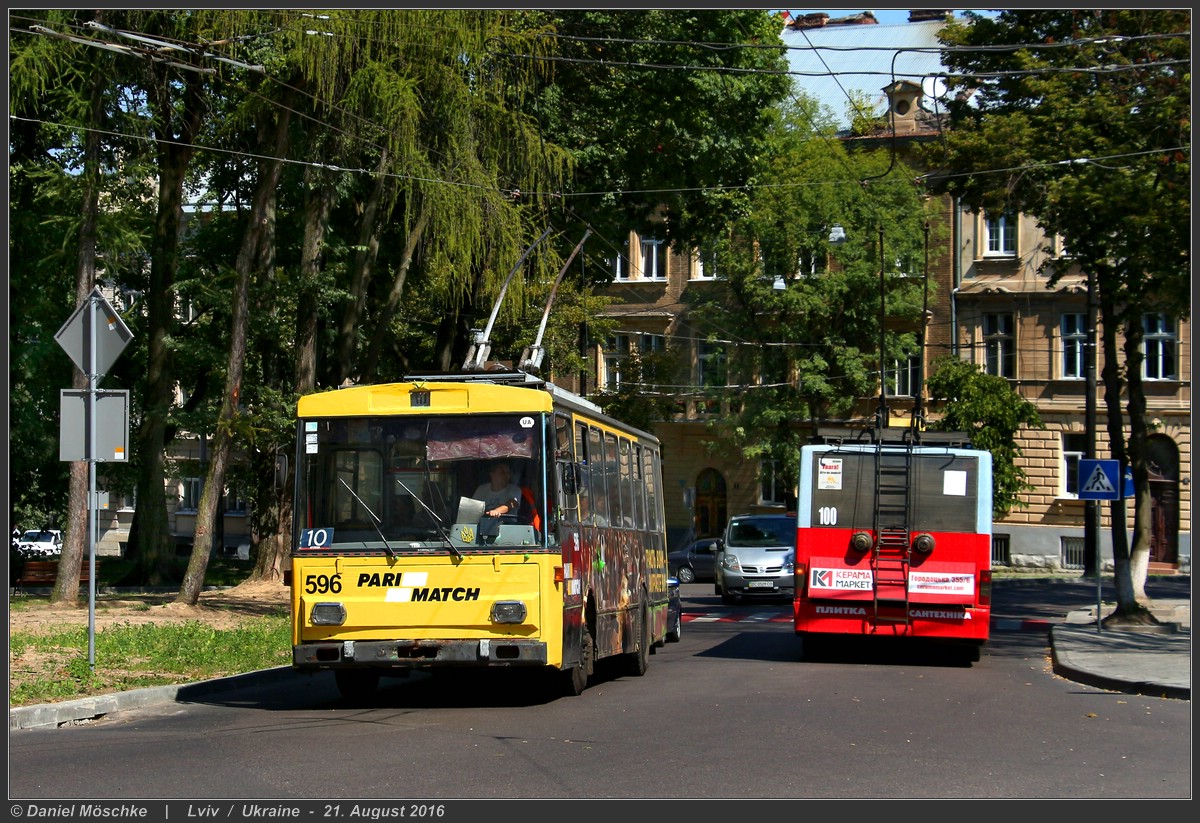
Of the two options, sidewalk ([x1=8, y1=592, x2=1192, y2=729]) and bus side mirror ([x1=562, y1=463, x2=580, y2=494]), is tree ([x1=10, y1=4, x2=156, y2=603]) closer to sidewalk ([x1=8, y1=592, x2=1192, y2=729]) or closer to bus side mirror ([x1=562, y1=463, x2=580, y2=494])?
sidewalk ([x1=8, y1=592, x2=1192, y2=729])

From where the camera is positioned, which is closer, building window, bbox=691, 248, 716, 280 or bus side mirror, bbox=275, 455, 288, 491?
bus side mirror, bbox=275, 455, 288, 491

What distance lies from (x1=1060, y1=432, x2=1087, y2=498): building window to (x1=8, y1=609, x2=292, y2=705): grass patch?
36.0 metres

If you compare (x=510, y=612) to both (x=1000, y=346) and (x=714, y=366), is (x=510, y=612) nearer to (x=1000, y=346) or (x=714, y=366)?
(x=714, y=366)

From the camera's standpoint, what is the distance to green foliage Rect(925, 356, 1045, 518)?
42500 mm

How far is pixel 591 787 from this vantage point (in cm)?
830

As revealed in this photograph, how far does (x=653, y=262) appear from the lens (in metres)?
57.2

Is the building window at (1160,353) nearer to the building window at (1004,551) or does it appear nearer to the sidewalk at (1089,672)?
the building window at (1004,551)

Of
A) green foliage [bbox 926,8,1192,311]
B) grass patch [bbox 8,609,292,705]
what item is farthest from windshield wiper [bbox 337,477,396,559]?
green foliage [bbox 926,8,1192,311]

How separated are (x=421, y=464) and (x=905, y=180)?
37.7 metres

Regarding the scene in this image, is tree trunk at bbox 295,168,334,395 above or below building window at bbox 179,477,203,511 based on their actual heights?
above

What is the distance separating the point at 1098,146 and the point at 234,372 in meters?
13.2

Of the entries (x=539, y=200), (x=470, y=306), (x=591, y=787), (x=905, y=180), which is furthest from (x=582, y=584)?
(x=905, y=180)

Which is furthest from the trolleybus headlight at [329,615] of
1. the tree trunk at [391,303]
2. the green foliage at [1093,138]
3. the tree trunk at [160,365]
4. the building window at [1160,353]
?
the building window at [1160,353]

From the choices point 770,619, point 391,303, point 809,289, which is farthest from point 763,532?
point 809,289
